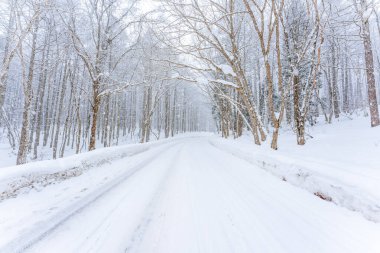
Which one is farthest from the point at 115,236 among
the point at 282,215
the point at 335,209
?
the point at 335,209

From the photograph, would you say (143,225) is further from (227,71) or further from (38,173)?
(227,71)

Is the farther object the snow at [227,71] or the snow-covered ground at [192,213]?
the snow at [227,71]

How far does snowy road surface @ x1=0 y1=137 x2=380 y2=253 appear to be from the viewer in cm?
180

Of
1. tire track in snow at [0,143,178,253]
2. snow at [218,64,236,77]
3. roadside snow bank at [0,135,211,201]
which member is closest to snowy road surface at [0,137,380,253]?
tire track in snow at [0,143,178,253]

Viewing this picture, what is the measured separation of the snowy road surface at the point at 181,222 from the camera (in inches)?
71.0

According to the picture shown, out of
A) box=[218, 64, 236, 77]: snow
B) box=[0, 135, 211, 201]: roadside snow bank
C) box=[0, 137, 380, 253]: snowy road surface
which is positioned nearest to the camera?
box=[0, 137, 380, 253]: snowy road surface

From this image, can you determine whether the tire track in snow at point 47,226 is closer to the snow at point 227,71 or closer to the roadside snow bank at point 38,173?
the roadside snow bank at point 38,173

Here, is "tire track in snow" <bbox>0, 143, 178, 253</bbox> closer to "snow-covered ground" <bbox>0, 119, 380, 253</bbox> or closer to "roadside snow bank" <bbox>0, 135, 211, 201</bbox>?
"snow-covered ground" <bbox>0, 119, 380, 253</bbox>

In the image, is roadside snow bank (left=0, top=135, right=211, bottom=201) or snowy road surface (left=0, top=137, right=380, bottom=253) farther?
roadside snow bank (left=0, top=135, right=211, bottom=201)

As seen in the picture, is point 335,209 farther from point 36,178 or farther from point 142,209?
point 36,178

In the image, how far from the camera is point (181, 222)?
7.41 feet

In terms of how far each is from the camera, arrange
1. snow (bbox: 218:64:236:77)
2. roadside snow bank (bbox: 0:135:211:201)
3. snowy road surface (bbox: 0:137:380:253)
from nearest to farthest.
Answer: snowy road surface (bbox: 0:137:380:253)
roadside snow bank (bbox: 0:135:211:201)
snow (bbox: 218:64:236:77)

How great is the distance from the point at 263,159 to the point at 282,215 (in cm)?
317

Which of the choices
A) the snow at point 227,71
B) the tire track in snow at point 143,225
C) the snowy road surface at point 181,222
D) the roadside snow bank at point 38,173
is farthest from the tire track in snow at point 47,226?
the snow at point 227,71
